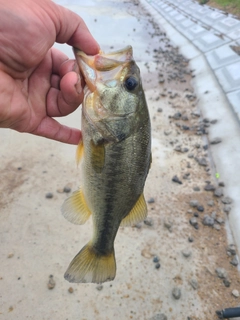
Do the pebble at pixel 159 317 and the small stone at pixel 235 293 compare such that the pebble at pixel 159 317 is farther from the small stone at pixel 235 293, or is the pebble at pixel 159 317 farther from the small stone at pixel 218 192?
the small stone at pixel 218 192

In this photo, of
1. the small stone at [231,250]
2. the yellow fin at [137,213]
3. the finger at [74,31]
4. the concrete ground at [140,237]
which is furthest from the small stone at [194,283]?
the finger at [74,31]

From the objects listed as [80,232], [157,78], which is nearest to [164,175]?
[80,232]

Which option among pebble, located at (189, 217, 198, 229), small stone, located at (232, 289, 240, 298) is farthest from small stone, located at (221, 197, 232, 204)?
small stone, located at (232, 289, 240, 298)

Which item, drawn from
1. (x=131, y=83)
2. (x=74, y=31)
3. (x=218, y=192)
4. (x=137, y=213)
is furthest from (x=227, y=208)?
(x=74, y=31)

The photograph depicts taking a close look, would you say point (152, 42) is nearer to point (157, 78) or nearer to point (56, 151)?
point (157, 78)

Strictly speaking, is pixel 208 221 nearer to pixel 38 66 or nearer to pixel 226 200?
pixel 226 200

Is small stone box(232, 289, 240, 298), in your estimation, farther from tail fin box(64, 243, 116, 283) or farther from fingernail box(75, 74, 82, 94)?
fingernail box(75, 74, 82, 94)
